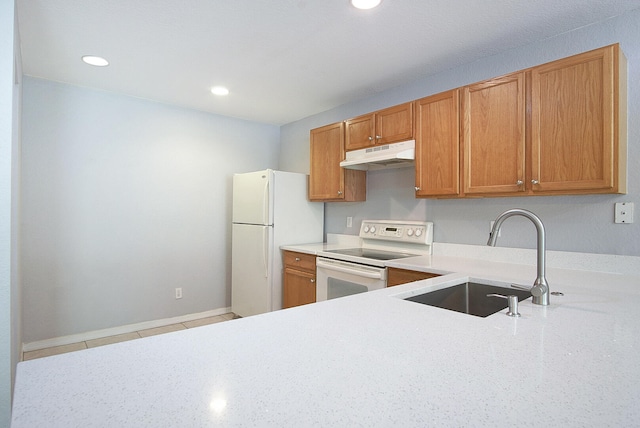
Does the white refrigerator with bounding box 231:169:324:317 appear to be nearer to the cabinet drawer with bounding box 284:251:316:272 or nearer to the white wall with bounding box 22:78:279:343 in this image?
the cabinet drawer with bounding box 284:251:316:272

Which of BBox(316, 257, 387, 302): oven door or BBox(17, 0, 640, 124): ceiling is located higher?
BBox(17, 0, 640, 124): ceiling

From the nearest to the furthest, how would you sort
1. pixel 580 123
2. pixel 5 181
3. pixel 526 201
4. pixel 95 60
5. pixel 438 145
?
pixel 5 181 < pixel 580 123 < pixel 526 201 < pixel 438 145 < pixel 95 60

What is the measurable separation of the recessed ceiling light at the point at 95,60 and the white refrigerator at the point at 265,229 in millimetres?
1509

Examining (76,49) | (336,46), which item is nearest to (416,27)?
(336,46)

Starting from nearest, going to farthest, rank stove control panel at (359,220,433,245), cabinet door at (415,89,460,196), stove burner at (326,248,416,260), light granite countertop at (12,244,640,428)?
light granite countertop at (12,244,640,428), cabinet door at (415,89,460,196), stove burner at (326,248,416,260), stove control panel at (359,220,433,245)

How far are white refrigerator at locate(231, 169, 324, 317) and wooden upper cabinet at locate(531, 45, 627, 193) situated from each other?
7.15 feet

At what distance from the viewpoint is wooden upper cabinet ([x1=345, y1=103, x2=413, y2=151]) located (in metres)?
2.73

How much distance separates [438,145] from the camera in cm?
251

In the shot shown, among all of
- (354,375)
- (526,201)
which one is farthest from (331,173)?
(354,375)

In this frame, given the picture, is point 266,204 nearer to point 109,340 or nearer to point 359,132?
point 359,132

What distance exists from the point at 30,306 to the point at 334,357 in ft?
10.8

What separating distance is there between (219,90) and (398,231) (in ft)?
6.74

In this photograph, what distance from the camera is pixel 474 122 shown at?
231 cm

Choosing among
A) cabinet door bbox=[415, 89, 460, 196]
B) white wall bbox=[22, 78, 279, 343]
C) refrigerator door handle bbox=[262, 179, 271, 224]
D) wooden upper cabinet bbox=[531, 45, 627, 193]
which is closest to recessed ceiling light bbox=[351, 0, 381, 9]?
cabinet door bbox=[415, 89, 460, 196]
